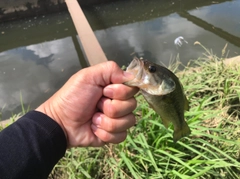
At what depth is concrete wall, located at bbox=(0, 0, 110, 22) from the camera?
669 centimetres

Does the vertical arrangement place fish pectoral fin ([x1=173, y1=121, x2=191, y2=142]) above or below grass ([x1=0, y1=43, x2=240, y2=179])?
above

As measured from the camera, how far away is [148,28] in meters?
5.80

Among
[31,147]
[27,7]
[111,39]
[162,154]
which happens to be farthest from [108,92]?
[27,7]

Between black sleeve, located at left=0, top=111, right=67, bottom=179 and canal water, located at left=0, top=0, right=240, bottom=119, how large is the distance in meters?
2.62

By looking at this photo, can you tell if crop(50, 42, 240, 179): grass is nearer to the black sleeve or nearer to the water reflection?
the black sleeve

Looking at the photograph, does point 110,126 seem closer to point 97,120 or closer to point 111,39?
point 97,120

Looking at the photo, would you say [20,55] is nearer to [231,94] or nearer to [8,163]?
[231,94]

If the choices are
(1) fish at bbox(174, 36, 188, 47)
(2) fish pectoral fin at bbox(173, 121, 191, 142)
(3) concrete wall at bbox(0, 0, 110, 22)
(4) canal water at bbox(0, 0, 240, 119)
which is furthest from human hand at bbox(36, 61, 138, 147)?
(3) concrete wall at bbox(0, 0, 110, 22)

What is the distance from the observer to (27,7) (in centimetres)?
681

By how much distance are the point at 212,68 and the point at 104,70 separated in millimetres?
2062

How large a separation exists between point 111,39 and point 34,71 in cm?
160

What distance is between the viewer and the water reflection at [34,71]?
14.0 feet

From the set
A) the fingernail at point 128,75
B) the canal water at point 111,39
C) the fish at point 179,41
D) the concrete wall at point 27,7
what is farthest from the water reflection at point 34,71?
the fingernail at point 128,75

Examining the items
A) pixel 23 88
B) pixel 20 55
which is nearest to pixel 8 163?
pixel 23 88
